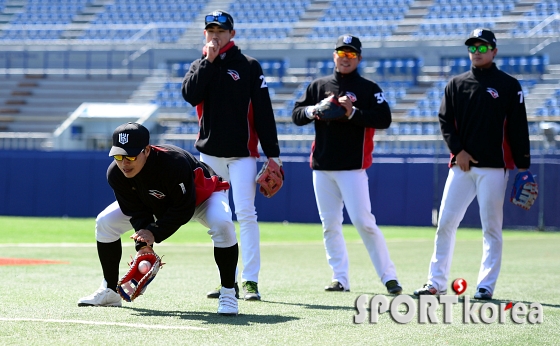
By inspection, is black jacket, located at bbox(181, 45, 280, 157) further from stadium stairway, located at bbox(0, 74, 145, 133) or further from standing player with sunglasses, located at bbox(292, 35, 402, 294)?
stadium stairway, located at bbox(0, 74, 145, 133)

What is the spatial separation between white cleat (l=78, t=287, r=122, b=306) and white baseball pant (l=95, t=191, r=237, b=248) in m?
0.36

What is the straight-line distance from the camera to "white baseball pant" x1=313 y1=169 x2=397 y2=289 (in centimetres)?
758

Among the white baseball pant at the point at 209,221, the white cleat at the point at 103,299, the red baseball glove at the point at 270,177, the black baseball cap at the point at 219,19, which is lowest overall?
the white cleat at the point at 103,299

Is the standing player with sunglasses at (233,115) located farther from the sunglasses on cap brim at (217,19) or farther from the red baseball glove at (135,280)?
the red baseball glove at (135,280)

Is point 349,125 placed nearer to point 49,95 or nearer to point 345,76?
point 345,76

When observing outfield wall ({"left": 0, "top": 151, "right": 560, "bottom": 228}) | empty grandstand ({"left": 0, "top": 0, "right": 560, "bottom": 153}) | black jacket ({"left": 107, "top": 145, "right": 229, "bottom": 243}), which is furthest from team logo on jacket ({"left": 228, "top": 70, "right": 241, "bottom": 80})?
empty grandstand ({"left": 0, "top": 0, "right": 560, "bottom": 153})

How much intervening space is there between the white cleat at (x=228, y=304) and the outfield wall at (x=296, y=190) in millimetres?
13870

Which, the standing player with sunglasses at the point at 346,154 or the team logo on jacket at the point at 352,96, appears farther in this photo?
the team logo on jacket at the point at 352,96

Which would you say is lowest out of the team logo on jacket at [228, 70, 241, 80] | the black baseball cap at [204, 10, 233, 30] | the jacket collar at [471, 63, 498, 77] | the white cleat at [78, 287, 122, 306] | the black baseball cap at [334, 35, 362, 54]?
the white cleat at [78, 287, 122, 306]

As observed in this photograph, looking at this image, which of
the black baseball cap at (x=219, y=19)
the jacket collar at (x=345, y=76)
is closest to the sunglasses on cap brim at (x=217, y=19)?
the black baseball cap at (x=219, y=19)

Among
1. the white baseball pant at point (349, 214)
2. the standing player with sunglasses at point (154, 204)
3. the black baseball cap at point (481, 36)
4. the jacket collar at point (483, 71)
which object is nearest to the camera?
the standing player with sunglasses at point (154, 204)

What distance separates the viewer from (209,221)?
238 inches

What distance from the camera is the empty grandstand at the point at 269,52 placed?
25.6 meters

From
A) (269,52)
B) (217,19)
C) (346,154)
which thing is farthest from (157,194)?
(269,52)
